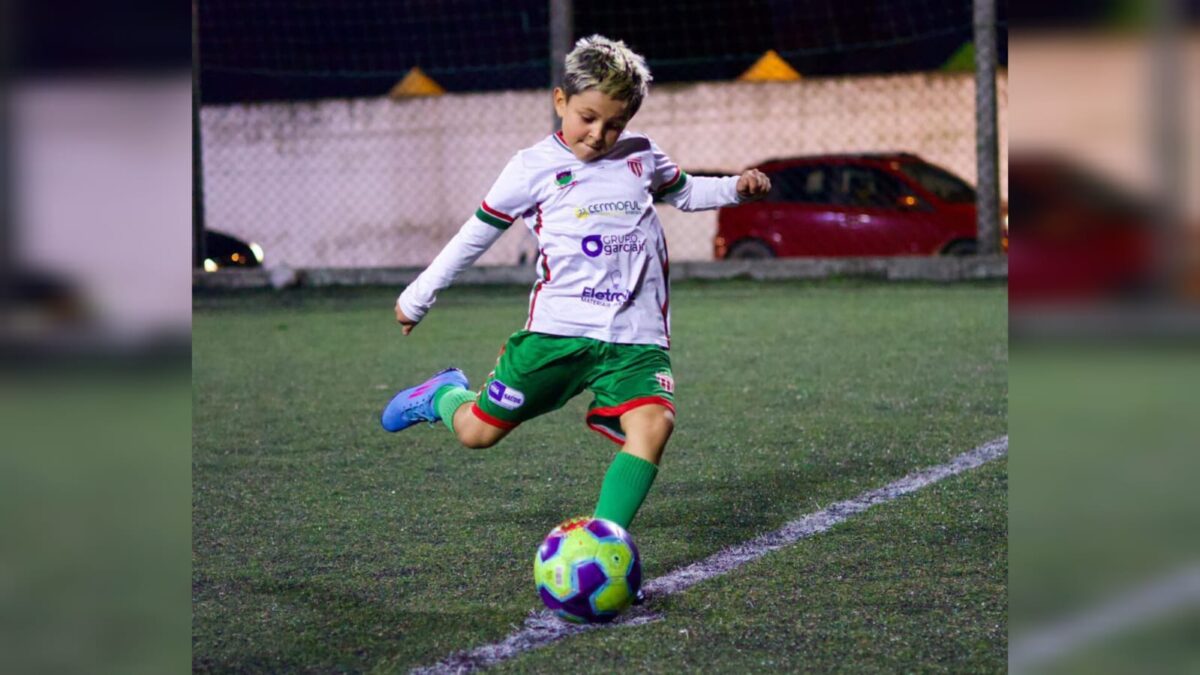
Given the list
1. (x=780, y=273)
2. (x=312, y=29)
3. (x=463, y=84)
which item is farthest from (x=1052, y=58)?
(x=463, y=84)

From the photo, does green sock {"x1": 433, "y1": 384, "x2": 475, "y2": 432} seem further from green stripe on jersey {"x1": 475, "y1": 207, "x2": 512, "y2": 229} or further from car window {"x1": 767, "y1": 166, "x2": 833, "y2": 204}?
car window {"x1": 767, "y1": 166, "x2": 833, "y2": 204}

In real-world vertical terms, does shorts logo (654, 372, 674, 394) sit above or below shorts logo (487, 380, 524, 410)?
above

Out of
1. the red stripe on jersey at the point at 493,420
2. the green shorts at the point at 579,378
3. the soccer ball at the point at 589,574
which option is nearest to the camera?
the soccer ball at the point at 589,574

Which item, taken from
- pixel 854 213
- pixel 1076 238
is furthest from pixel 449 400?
pixel 854 213

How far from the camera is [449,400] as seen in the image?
13.7 ft

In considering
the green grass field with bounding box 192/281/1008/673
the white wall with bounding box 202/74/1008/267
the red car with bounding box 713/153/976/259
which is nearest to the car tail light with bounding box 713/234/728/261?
the red car with bounding box 713/153/976/259

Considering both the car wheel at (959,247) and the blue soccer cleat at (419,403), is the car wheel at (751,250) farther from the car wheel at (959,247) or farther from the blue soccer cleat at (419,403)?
the blue soccer cleat at (419,403)

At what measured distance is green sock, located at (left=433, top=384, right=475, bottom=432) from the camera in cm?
411

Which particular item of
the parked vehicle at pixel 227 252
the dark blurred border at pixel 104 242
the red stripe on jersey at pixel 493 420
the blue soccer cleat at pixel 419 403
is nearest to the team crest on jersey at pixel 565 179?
the red stripe on jersey at pixel 493 420

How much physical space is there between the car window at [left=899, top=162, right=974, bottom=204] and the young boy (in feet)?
29.3

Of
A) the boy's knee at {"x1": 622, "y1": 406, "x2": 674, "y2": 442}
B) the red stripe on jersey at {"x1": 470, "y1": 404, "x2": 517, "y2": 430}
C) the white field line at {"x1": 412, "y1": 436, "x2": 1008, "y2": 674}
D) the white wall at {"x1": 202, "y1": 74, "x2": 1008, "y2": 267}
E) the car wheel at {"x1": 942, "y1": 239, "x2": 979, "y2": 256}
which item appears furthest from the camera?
the white wall at {"x1": 202, "y1": 74, "x2": 1008, "y2": 267}

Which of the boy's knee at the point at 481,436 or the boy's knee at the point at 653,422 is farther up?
the boy's knee at the point at 653,422

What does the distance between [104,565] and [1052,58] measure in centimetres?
140

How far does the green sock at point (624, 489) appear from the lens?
3289 millimetres
